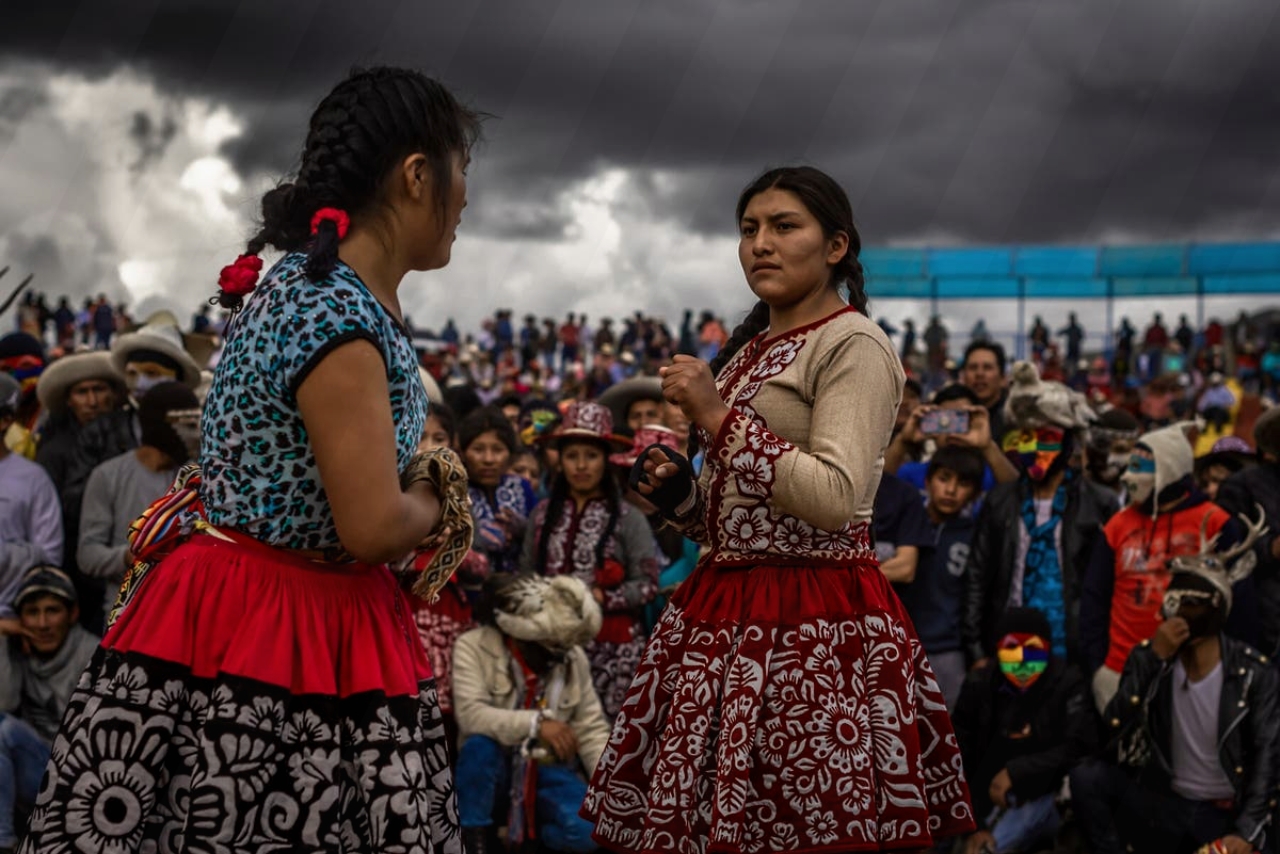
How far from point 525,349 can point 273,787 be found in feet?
88.1

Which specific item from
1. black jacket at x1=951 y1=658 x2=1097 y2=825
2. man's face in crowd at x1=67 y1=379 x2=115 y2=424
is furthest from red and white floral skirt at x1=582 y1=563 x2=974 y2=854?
man's face in crowd at x1=67 y1=379 x2=115 y2=424

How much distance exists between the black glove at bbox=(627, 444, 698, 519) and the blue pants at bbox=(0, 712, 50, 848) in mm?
4213

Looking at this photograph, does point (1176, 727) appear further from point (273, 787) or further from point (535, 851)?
point (273, 787)

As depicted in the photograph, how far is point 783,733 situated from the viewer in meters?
2.82

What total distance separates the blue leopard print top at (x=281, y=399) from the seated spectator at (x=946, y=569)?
4545 mm

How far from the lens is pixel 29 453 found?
26.7 feet

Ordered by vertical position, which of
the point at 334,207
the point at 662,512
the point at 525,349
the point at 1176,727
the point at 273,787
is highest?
the point at 525,349

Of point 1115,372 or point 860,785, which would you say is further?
point 1115,372

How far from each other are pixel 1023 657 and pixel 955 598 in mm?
538

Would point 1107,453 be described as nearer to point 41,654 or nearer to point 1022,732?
point 1022,732

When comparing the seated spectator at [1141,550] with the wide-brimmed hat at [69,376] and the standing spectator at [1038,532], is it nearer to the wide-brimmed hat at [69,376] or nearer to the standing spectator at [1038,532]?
the standing spectator at [1038,532]

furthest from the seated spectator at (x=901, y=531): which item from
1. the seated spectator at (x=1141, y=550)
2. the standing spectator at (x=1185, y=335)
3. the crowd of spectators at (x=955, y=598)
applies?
the standing spectator at (x=1185, y=335)

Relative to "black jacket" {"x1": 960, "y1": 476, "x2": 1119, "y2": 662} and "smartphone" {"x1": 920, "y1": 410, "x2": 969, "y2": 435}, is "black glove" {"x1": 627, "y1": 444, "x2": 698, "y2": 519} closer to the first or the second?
"black jacket" {"x1": 960, "y1": 476, "x2": 1119, "y2": 662}

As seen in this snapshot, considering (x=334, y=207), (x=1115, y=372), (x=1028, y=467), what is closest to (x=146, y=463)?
(x=1028, y=467)
